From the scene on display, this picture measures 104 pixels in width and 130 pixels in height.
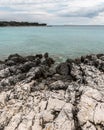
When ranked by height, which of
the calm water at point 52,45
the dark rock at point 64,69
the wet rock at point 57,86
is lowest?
the calm water at point 52,45

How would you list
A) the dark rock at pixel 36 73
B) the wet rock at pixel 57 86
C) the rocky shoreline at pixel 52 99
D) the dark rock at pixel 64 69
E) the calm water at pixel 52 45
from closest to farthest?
1. the rocky shoreline at pixel 52 99
2. the wet rock at pixel 57 86
3. the dark rock at pixel 36 73
4. the dark rock at pixel 64 69
5. the calm water at pixel 52 45

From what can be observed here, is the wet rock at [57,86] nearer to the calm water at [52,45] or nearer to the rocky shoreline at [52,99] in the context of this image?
the rocky shoreline at [52,99]

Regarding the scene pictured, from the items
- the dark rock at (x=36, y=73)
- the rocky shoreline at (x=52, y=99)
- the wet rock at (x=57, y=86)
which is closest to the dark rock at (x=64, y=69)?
the rocky shoreline at (x=52, y=99)

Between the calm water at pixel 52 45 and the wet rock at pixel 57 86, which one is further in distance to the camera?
the calm water at pixel 52 45

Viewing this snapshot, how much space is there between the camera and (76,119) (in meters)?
15.9

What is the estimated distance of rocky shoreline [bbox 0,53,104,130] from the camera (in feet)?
51.7

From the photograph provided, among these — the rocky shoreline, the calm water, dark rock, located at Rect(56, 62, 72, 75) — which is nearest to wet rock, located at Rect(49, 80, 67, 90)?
the rocky shoreline

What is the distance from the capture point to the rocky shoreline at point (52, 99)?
51.7ft

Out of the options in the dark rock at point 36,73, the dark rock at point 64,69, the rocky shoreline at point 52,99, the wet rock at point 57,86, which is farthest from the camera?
the dark rock at point 64,69

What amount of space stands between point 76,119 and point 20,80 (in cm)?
831

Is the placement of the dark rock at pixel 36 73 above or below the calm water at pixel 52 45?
above

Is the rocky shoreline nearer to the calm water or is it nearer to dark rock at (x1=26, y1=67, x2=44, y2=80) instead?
dark rock at (x1=26, y1=67, x2=44, y2=80)

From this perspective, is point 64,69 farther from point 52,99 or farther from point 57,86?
point 52,99

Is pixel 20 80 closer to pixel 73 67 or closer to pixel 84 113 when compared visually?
pixel 73 67
